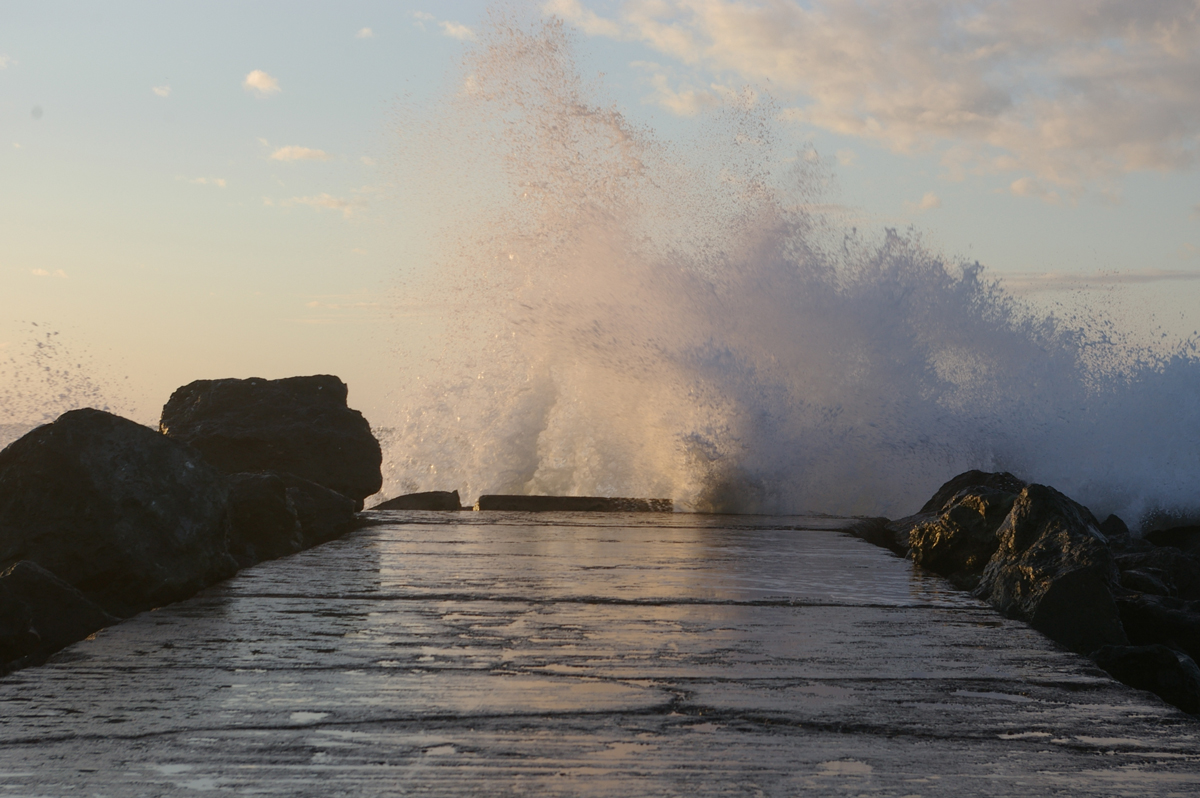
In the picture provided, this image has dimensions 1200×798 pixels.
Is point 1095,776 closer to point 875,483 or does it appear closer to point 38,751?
point 38,751

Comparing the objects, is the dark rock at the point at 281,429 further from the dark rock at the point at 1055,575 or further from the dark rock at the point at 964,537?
the dark rock at the point at 1055,575

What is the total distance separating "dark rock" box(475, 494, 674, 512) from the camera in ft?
25.6

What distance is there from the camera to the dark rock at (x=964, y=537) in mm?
3994

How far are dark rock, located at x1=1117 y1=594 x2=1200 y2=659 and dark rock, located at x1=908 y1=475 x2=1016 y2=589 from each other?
555 millimetres

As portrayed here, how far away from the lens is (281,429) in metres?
6.56

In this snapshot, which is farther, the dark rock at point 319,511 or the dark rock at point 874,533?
the dark rock at point 874,533

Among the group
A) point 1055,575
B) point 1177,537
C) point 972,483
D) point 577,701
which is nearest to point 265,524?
point 577,701

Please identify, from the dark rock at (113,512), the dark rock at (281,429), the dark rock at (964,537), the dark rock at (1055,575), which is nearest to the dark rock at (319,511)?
the dark rock at (281,429)

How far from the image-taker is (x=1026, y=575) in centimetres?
304

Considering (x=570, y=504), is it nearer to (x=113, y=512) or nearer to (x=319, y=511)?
(x=319, y=511)

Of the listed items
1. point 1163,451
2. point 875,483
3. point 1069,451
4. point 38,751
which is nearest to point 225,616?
point 38,751

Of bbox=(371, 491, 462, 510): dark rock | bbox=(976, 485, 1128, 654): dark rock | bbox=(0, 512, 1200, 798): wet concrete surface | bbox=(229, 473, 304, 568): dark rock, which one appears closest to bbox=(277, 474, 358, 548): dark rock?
bbox=(229, 473, 304, 568): dark rock

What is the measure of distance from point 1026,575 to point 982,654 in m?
0.79

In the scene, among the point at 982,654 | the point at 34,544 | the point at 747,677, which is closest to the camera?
the point at 747,677
